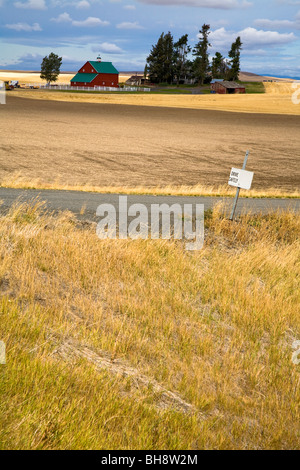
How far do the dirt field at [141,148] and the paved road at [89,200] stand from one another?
5.99 meters

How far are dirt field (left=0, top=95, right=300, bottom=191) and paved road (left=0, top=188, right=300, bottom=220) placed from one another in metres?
5.99

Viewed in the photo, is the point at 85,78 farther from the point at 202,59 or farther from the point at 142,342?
the point at 142,342

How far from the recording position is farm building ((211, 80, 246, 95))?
363ft

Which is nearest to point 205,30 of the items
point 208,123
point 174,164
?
point 208,123

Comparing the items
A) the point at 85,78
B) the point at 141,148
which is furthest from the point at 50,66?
the point at 141,148

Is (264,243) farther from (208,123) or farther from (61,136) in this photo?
(208,123)

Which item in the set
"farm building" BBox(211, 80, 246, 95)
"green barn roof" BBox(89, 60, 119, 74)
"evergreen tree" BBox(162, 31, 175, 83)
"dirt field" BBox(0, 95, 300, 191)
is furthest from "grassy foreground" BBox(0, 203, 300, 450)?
"evergreen tree" BBox(162, 31, 175, 83)

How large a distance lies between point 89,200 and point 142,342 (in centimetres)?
783

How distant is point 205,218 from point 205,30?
131206 mm

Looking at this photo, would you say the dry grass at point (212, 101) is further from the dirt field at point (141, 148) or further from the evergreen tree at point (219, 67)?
the evergreen tree at point (219, 67)

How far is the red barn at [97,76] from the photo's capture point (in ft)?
394

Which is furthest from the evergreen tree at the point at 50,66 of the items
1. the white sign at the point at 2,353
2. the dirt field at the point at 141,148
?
the white sign at the point at 2,353

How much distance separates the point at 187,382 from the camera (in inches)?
205

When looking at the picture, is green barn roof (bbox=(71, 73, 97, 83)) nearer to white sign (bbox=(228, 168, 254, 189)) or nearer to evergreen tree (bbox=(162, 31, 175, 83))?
evergreen tree (bbox=(162, 31, 175, 83))
